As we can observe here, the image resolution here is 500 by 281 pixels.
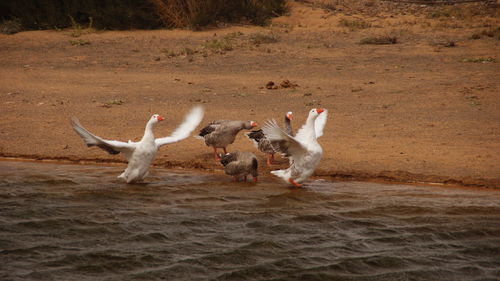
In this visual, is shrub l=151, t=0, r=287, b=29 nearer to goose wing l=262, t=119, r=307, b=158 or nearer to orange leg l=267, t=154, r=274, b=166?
orange leg l=267, t=154, r=274, b=166

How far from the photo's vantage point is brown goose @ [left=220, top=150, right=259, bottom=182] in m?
9.86

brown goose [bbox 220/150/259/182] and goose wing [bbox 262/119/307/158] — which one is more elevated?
goose wing [bbox 262/119/307/158]

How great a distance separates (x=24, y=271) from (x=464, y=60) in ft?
40.7

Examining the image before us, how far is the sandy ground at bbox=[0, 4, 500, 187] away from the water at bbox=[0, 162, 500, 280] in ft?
3.21

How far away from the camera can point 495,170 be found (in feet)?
33.0

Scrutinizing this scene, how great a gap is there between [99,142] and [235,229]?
219cm

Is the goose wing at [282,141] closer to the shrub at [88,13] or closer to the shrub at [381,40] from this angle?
the shrub at [381,40]

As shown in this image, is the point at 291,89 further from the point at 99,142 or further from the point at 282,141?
the point at 99,142

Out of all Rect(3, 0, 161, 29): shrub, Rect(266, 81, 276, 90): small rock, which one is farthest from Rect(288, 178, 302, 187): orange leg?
Rect(3, 0, 161, 29): shrub

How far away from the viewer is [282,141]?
30.2 feet

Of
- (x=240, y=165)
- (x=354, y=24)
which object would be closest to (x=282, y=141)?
(x=240, y=165)

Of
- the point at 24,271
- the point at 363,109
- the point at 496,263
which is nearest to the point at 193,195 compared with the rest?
the point at 24,271

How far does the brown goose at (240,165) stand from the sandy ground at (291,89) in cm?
78

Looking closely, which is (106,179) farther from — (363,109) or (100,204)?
(363,109)
